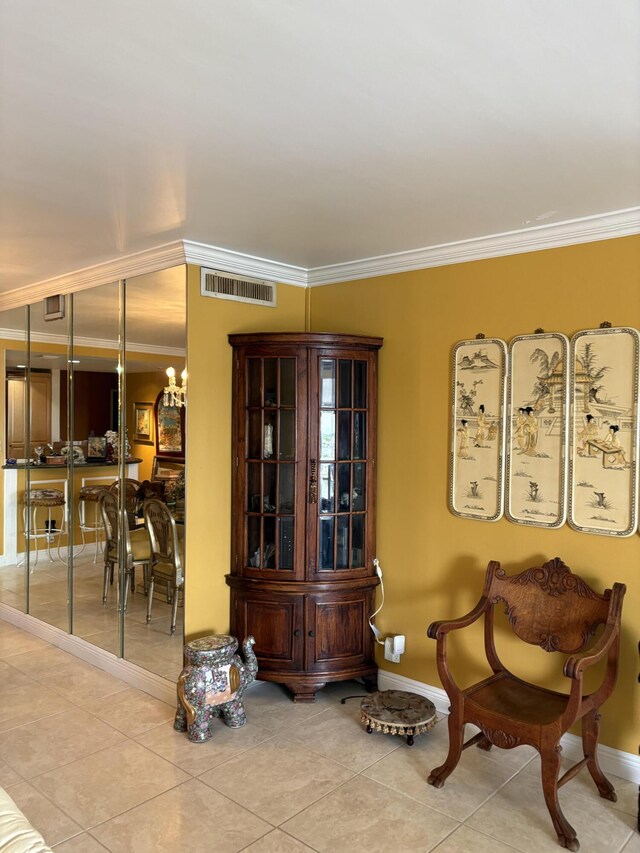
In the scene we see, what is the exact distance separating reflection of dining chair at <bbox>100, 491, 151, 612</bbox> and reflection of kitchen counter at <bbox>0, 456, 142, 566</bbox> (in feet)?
0.51

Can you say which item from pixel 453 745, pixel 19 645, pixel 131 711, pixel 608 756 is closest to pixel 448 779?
pixel 453 745

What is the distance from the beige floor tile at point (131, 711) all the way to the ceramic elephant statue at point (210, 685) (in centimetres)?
18

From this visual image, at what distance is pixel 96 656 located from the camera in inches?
164

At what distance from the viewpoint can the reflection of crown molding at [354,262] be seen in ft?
9.69

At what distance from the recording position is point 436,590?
3564mm

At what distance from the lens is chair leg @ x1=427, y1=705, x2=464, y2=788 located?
9.06ft

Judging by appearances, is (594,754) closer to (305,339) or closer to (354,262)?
(305,339)

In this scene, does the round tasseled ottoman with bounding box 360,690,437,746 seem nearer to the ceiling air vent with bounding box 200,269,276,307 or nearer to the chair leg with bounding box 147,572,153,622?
the chair leg with bounding box 147,572,153,622

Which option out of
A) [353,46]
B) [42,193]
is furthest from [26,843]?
[42,193]

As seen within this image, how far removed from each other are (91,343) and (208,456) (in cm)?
122

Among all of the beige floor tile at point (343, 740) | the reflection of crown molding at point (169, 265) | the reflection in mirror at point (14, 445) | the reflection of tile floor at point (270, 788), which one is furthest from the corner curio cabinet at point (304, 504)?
the reflection in mirror at point (14, 445)

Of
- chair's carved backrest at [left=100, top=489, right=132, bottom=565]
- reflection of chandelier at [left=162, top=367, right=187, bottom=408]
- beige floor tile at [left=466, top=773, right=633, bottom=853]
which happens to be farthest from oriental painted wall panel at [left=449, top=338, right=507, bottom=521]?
chair's carved backrest at [left=100, top=489, right=132, bottom=565]

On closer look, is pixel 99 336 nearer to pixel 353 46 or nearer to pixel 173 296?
pixel 173 296

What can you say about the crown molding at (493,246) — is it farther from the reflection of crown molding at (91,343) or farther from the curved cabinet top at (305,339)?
the reflection of crown molding at (91,343)
